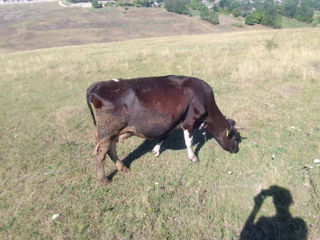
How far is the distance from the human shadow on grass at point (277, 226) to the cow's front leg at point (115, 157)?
305cm

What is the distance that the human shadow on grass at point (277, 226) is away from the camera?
4.41 m

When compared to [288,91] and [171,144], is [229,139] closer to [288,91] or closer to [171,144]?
[171,144]

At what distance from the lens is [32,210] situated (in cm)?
522

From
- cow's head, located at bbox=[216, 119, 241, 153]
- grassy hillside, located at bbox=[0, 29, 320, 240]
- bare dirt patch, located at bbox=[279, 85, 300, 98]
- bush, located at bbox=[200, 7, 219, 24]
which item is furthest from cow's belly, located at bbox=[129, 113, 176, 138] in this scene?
bush, located at bbox=[200, 7, 219, 24]

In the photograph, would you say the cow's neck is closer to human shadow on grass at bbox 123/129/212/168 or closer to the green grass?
human shadow on grass at bbox 123/129/212/168

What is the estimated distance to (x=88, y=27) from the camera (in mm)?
75250

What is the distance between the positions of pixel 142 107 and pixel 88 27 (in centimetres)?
7776

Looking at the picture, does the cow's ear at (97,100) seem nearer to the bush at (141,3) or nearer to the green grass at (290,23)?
the green grass at (290,23)

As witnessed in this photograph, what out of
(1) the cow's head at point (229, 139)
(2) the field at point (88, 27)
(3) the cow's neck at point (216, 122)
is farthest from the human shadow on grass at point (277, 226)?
(2) the field at point (88, 27)

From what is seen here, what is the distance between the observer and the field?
6103cm

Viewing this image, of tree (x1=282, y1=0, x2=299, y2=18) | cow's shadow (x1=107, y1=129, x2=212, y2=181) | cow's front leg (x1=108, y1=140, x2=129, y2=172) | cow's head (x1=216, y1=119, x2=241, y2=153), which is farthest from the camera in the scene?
tree (x1=282, y1=0, x2=299, y2=18)

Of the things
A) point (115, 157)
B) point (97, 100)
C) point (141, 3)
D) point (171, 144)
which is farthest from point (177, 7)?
point (97, 100)

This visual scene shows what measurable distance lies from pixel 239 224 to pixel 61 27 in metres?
82.7

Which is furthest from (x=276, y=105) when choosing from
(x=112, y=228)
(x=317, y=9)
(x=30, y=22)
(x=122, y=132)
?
(x=317, y=9)
